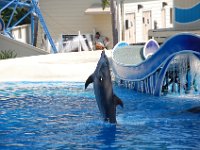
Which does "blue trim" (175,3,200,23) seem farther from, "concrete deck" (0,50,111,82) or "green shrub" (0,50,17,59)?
"green shrub" (0,50,17,59)

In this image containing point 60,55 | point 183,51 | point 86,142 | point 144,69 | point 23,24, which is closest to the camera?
point 86,142

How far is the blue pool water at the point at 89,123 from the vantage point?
A: 8844mm

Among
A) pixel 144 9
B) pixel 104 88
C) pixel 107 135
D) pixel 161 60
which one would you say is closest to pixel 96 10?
pixel 144 9

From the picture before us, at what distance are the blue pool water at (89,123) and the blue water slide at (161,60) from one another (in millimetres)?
488

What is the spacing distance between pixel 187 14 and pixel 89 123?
10.9 m

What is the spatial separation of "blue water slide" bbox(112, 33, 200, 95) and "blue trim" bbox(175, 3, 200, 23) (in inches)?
194

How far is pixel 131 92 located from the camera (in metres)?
15.0

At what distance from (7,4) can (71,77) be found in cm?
913

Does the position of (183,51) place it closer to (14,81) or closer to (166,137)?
(166,137)

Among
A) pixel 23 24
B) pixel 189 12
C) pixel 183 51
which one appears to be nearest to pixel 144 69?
pixel 183 51

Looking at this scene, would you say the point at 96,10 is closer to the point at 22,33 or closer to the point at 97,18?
the point at 97,18

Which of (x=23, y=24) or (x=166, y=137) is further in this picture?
(x=23, y=24)

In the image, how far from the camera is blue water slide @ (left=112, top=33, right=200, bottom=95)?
1235cm

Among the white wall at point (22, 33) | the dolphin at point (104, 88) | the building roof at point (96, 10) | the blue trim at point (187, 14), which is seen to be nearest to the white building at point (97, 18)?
the building roof at point (96, 10)
